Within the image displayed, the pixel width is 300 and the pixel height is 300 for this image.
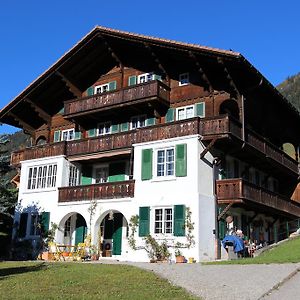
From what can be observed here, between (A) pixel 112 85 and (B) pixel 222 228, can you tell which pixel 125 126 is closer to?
(A) pixel 112 85

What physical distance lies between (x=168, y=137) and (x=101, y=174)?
22.5 feet

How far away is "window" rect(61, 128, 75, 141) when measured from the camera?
3344 centimetres

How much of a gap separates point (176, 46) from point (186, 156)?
607 centimetres

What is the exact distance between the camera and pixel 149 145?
2689 centimetres

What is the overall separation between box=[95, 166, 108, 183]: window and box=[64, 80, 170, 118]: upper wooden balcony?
3706 millimetres

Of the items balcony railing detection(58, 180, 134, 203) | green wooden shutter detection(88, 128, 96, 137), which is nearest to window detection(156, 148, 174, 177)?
balcony railing detection(58, 180, 134, 203)

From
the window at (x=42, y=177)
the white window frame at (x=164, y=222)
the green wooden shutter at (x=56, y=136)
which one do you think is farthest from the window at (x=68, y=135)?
the white window frame at (x=164, y=222)

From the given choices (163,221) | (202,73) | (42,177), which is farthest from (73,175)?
(202,73)

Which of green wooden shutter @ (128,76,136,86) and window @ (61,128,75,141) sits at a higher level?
green wooden shutter @ (128,76,136,86)

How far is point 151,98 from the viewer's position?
27688 mm

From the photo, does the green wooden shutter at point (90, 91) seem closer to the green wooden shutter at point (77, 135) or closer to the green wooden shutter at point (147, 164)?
the green wooden shutter at point (77, 135)

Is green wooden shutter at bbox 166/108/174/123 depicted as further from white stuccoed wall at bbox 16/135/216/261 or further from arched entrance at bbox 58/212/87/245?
arched entrance at bbox 58/212/87/245

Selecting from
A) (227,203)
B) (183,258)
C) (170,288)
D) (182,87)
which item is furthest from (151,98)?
(170,288)

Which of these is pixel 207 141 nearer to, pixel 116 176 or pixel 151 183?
pixel 151 183
